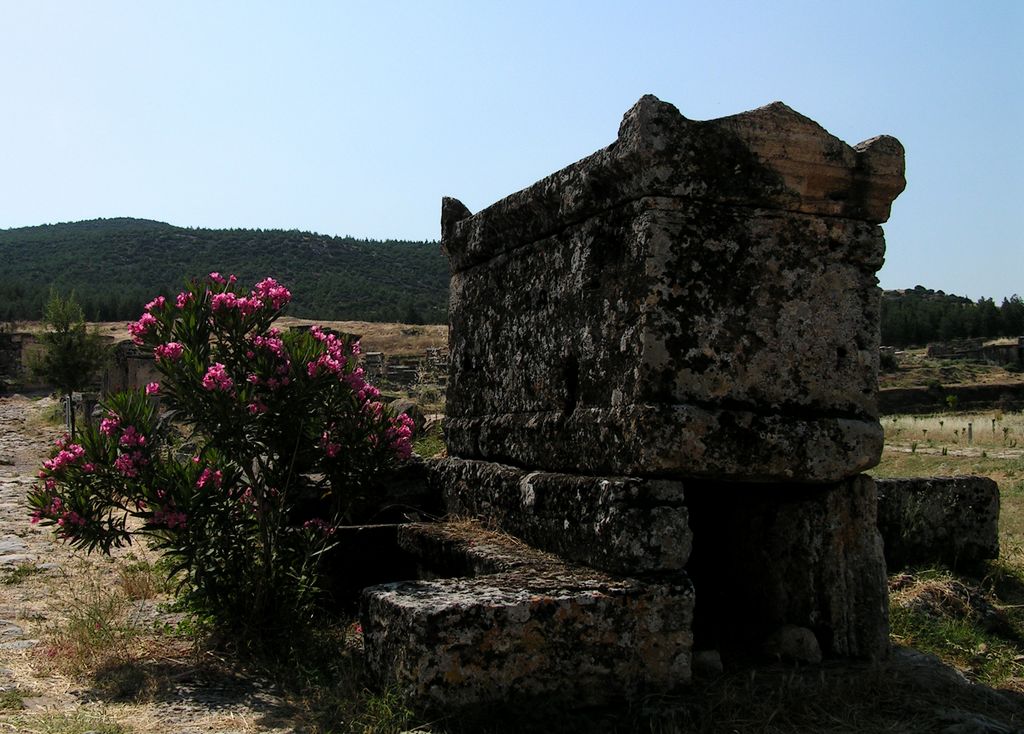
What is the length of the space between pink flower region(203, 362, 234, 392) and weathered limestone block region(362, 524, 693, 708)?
45.8 inches

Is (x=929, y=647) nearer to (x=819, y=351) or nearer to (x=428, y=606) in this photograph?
(x=819, y=351)

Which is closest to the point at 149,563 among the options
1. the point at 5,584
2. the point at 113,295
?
the point at 5,584

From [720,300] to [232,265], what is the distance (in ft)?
292

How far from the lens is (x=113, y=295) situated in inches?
2744

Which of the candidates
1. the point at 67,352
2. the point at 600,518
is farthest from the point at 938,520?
the point at 67,352

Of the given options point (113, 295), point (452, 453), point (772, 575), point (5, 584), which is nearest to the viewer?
point (772, 575)

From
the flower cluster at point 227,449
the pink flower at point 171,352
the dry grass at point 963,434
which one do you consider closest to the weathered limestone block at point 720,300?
the flower cluster at point 227,449

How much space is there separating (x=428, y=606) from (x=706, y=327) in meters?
1.52

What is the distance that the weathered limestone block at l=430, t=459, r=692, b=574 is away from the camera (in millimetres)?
3643

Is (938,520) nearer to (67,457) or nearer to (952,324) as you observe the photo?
(67,457)

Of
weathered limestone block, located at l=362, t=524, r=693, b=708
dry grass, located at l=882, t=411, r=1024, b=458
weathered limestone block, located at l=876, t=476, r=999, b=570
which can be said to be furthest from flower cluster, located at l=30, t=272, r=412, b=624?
dry grass, located at l=882, t=411, r=1024, b=458

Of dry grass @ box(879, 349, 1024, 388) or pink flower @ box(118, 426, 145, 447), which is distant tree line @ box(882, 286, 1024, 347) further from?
pink flower @ box(118, 426, 145, 447)

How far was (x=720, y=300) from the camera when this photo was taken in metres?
3.95

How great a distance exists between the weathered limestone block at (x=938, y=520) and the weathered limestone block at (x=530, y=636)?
113 inches
